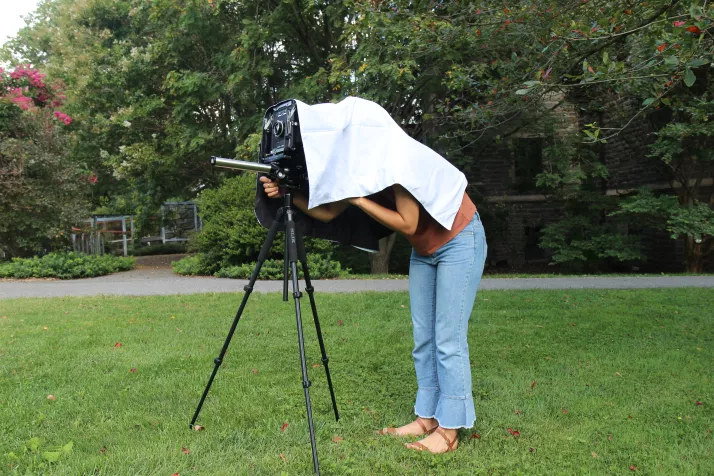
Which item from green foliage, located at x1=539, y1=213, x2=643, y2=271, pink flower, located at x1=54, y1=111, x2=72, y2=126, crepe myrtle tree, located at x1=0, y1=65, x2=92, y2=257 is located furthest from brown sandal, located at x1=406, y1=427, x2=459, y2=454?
pink flower, located at x1=54, y1=111, x2=72, y2=126

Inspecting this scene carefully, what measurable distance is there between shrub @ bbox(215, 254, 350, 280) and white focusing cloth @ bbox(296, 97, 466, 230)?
7.71 m

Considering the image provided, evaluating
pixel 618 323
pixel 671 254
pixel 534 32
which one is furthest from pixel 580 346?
pixel 671 254

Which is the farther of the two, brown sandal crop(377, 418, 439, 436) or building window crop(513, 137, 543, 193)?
building window crop(513, 137, 543, 193)

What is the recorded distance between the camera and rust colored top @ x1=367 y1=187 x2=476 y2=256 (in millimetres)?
3035

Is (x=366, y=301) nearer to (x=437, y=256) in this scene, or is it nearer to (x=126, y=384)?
(x=126, y=384)

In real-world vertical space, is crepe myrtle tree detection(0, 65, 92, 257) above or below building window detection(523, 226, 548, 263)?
above

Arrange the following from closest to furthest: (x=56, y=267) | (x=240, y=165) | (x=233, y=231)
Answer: (x=240, y=165)
(x=233, y=231)
(x=56, y=267)

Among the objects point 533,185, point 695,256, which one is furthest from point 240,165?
point 533,185

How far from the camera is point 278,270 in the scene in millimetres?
10453

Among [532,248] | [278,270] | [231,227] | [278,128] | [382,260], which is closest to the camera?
[278,128]

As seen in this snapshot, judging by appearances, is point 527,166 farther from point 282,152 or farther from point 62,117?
point 282,152

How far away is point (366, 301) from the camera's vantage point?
776 cm

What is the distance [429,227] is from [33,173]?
12.2 meters

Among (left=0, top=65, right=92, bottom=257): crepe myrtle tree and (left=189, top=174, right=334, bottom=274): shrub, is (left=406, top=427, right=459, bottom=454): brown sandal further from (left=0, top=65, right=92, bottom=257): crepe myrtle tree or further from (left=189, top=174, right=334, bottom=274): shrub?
(left=0, top=65, right=92, bottom=257): crepe myrtle tree
